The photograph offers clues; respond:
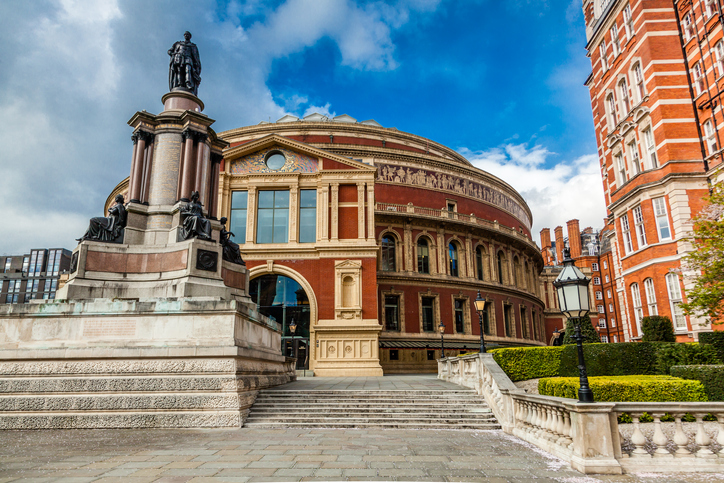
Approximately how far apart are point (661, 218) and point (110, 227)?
25638 mm

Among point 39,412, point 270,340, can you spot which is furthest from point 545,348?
point 39,412

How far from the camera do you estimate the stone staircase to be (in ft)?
37.1

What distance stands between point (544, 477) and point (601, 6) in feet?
113

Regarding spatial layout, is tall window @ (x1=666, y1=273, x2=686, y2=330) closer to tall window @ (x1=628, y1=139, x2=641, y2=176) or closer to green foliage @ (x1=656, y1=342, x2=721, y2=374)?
tall window @ (x1=628, y1=139, x2=641, y2=176)

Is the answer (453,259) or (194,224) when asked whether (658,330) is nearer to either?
(194,224)

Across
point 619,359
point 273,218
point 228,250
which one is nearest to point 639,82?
point 619,359

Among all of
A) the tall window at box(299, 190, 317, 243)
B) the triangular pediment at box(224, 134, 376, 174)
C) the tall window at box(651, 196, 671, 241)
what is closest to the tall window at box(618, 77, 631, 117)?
the tall window at box(651, 196, 671, 241)

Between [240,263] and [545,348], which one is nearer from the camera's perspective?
[240,263]

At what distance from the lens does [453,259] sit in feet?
126

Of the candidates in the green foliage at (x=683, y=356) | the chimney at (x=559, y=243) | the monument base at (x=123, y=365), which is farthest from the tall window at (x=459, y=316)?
the chimney at (x=559, y=243)

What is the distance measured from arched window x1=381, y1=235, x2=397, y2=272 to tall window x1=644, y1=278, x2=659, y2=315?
17.0 m

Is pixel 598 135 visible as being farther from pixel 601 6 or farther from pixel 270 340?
pixel 270 340

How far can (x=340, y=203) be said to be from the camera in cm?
2842

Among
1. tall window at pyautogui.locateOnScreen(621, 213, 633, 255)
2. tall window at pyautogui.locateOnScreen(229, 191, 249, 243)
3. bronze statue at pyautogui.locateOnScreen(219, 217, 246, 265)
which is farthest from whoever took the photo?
tall window at pyautogui.locateOnScreen(229, 191, 249, 243)
